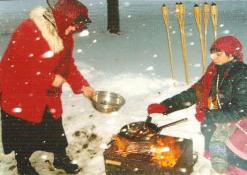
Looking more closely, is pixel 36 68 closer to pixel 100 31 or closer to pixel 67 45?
pixel 67 45

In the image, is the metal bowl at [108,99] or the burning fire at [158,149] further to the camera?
the metal bowl at [108,99]

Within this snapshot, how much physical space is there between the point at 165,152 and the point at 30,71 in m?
1.77

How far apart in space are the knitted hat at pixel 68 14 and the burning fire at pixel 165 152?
161 cm

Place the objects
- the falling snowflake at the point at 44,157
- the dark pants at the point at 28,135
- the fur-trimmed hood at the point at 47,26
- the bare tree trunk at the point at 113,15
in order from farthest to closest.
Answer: the bare tree trunk at the point at 113,15 → the falling snowflake at the point at 44,157 → the dark pants at the point at 28,135 → the fur-trimmed hood at the point at 47,26

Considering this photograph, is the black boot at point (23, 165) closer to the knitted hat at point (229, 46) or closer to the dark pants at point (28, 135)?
the dark pants at point (28, 135)

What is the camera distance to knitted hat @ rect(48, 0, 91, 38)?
12.0ft

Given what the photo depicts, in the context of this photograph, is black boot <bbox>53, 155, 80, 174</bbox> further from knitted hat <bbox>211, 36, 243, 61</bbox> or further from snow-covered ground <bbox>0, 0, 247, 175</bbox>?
knitted hat <bbox>211, 36, 243, 61</bbox>

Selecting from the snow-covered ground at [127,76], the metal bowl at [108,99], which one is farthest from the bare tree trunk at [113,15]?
the metal bowl at [108,99]

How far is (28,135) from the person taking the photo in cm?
420

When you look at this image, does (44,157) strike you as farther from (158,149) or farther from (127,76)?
(127,76)

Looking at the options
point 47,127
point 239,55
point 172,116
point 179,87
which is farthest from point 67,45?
point 179,87

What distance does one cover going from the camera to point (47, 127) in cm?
431

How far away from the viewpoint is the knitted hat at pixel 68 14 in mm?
3662

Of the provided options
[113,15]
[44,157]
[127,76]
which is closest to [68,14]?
[44,157]
